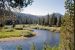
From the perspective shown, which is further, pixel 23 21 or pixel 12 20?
pixel 23 21

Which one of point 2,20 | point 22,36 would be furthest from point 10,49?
point 2,20

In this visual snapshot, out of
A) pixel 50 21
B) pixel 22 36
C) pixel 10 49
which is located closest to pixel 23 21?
pixel 50 21

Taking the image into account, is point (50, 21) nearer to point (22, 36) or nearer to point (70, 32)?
point (22, 36)

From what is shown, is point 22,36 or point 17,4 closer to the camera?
point 17,4

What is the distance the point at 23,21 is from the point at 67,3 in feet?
380

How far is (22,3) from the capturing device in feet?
28.7

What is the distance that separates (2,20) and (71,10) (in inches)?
130

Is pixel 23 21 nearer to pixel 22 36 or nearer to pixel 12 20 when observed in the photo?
pixel 22 36

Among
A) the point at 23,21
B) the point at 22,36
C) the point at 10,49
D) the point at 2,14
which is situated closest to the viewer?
the point at 2,14

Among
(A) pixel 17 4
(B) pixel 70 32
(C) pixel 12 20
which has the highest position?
(A) pixel 17 4

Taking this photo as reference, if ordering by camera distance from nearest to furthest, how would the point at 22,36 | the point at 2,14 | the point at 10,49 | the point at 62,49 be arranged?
1. the point at 2,14
2. the point at 62,49
3. the point at 10,49
4. the point at 22,36

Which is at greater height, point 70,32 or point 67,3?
point 67,3

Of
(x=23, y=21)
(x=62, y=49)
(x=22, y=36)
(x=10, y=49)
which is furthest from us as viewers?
(x=23, y=21)

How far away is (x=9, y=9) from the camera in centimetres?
870
